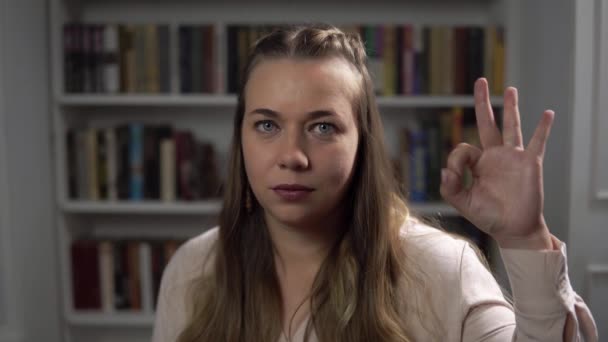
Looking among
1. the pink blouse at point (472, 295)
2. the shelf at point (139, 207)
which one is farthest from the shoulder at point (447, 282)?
the shelf at point (139, 207)

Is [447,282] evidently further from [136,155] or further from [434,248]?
[136,155]

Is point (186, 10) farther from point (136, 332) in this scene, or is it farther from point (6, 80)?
point (136, 332)

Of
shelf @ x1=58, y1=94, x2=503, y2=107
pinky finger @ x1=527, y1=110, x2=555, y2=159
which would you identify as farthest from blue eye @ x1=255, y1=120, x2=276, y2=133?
shelf @ x1=58, y1=94, x2=503, y2=107

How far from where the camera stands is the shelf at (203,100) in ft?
7.64

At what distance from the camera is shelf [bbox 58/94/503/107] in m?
2.33

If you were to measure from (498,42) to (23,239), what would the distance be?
182 cm

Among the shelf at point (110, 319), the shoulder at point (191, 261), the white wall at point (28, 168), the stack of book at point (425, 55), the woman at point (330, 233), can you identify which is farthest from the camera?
the shelf at point (110, 319)

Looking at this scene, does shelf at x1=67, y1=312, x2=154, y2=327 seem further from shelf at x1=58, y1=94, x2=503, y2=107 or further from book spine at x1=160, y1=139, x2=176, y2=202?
shelf at x1=58, y1=94, x2=503, y2=107

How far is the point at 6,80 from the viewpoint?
83.7 inches

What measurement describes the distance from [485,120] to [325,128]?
0.30m

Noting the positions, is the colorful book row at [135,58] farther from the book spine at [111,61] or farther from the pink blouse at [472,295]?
the pink blouse at [472,295]

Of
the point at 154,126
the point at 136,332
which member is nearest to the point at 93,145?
the point at 154,126

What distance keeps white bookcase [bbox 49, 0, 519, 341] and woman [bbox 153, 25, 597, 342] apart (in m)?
1.09

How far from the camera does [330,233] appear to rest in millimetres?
1245
